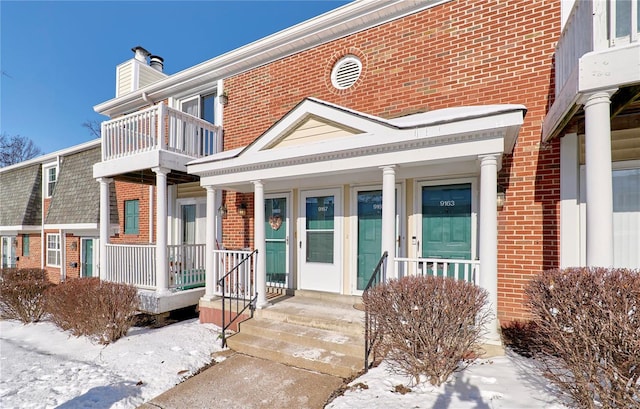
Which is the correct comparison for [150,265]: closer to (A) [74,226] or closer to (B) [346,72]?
(B) [346,72]

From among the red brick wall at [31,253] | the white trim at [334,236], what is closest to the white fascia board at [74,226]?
the red brick wall at [31,253]

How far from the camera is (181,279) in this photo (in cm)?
693

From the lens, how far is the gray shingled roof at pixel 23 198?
13047 mm

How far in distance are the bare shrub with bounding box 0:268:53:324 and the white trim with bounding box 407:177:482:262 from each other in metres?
8.44

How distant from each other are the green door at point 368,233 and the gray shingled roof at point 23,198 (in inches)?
576

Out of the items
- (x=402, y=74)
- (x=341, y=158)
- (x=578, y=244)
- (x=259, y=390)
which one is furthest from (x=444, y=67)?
(x=259, y=390)

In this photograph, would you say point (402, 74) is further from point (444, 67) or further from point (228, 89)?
point (228, 89)

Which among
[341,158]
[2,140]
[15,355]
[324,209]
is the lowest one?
[15,355]

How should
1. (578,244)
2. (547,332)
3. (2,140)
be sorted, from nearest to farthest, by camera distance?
(547,332) < (578,244) < (2,140)

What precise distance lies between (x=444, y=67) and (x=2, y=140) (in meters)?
32.9

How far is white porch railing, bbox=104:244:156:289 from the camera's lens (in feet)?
22.2

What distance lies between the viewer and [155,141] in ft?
22.7

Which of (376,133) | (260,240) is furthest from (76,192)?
(376,133)

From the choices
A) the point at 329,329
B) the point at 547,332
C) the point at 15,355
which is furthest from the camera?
the point at 15,355
